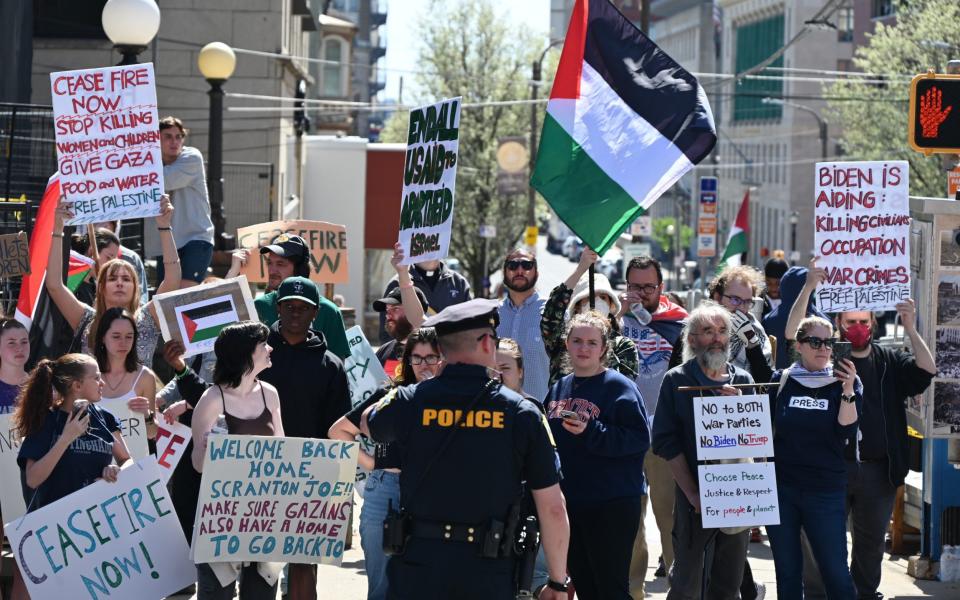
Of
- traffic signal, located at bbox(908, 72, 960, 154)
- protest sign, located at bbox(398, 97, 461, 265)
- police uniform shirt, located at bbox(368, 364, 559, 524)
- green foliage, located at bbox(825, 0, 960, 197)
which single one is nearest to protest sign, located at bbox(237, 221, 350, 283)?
protest sign, located at bbox(398, 97, 461, 265)

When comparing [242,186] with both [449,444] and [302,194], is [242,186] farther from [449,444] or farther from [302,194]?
[449,444]

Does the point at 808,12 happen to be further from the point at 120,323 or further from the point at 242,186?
the point at 120,323

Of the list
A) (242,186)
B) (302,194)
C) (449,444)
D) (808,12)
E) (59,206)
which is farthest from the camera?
(808,12)

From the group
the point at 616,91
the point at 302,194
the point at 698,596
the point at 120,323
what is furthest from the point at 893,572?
the point at 302,194

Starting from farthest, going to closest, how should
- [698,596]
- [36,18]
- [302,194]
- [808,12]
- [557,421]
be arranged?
[808,12] → [302,194] → [36,18] → [698,596] → [557,421]

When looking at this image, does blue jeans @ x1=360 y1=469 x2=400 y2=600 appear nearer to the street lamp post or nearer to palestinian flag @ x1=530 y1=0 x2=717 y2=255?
palestinian flag @ x1=530 y1=0 x2=717 y2=255

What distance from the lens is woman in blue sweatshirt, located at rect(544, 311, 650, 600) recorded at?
288 inches

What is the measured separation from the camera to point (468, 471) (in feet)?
18.4

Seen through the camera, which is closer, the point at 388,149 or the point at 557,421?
the point at 557,421

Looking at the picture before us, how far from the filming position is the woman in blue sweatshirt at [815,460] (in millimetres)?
8242

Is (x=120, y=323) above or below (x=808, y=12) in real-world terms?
below

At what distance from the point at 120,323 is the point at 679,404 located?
114 inches

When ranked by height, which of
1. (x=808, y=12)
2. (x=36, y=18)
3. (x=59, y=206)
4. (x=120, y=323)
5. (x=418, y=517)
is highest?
(x=808, y=12)

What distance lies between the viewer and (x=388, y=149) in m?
35.5
